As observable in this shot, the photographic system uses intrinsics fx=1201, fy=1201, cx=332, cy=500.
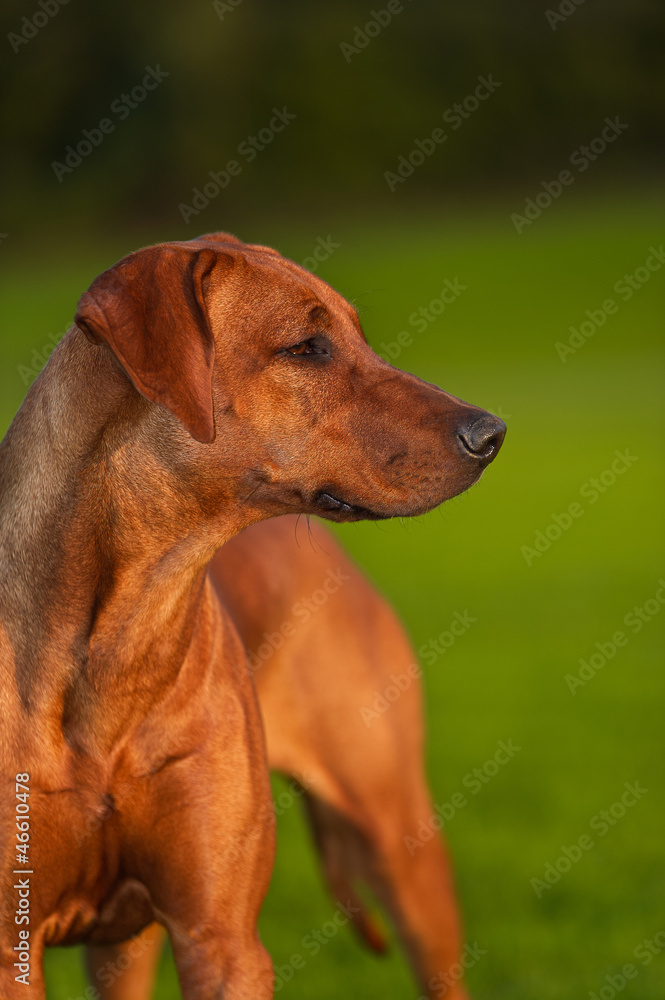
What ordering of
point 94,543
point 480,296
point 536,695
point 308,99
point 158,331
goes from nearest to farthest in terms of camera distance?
point 158,331, point 94,543, point 536,695, point 480,296, point 308,99

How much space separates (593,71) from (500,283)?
48.2 ft

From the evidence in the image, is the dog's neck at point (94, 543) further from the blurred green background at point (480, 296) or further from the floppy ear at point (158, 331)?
the blurred green background at point (480, 296)

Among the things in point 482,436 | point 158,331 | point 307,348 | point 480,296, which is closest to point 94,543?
point 158,331

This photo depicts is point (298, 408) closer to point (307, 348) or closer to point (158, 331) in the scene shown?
point (307, 348)

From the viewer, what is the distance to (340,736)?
147 inches

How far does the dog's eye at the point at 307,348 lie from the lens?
2691 mm

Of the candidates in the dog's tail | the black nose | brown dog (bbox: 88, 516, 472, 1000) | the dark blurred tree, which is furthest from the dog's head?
the dark blurred tree

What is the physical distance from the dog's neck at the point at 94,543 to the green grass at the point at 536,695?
2.16 feet

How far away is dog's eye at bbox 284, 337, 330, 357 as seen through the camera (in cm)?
269

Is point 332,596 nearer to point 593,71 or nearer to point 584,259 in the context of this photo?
point 584,259

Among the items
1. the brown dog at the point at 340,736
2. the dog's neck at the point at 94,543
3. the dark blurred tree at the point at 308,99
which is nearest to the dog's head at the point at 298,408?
the dog's neck at the point at 94,543

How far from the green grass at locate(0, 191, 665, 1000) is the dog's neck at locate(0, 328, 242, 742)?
658 millimetres

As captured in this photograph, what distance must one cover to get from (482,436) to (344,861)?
1923mm

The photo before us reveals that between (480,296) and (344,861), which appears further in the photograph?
(480,296)
